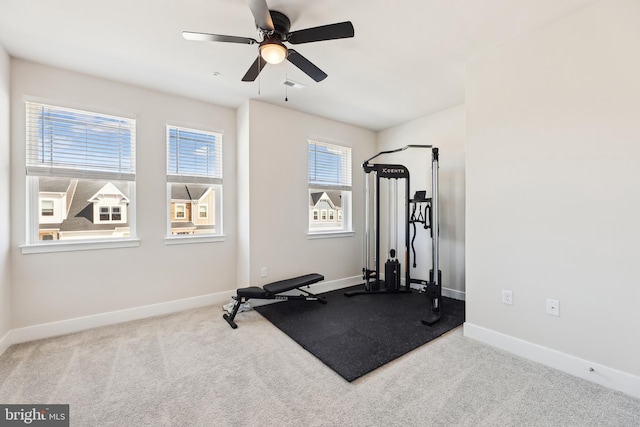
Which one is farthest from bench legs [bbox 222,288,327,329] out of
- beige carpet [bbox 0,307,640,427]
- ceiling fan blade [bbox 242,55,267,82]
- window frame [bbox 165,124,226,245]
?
ceiling fan blade [bbox 242,55,267,82]

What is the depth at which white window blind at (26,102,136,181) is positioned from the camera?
2.65 meters

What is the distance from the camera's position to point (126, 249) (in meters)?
3.05

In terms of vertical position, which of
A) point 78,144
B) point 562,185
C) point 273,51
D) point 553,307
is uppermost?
point 273,51

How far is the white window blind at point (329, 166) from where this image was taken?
4199 millimetres

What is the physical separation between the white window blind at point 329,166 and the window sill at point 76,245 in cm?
246

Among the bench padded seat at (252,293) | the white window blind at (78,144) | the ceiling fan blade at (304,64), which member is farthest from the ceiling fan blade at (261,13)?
the bench padded seat at (252,293)

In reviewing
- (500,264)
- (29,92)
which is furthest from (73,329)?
(500,264)

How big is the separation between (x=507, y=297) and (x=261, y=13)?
287 cm

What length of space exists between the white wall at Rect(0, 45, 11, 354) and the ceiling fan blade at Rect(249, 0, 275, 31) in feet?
8.15

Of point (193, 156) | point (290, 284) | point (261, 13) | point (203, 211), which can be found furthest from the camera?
point (203, 211)

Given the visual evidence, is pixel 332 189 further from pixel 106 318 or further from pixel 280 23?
pixel 106 318

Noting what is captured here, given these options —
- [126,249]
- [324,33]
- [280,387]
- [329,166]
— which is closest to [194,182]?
[126,249]

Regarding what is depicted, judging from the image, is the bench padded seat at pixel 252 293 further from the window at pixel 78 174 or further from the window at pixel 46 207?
the window at pixel 46 207

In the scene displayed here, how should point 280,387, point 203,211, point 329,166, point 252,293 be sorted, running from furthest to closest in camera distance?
point 329,166
point 203,211
point 252,293
point 280,387
